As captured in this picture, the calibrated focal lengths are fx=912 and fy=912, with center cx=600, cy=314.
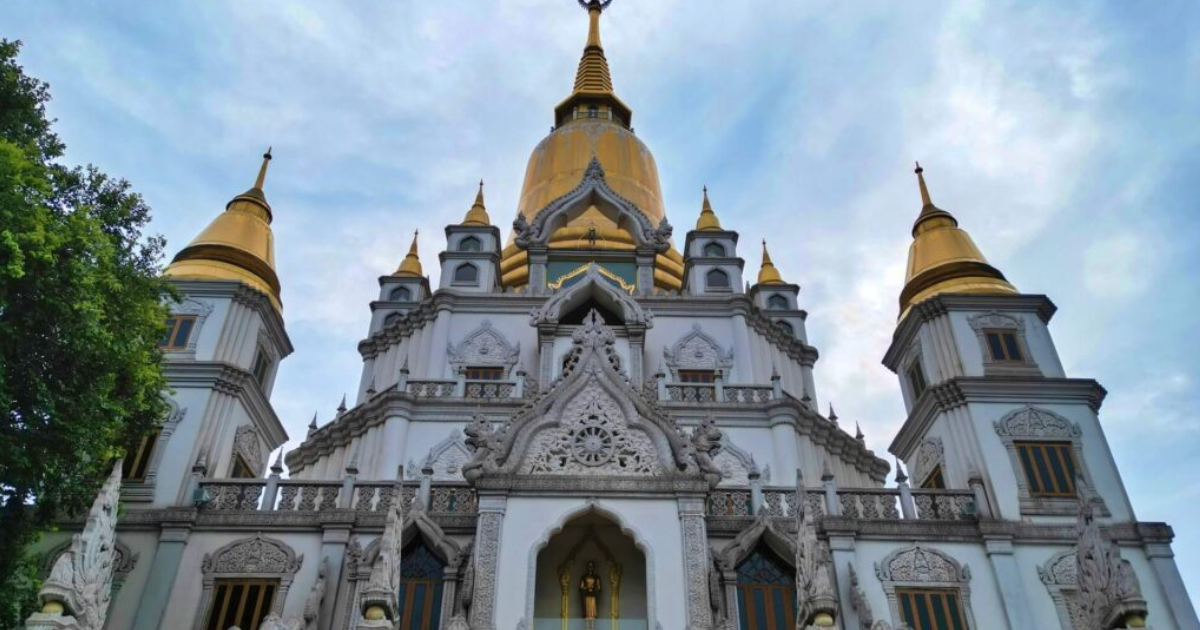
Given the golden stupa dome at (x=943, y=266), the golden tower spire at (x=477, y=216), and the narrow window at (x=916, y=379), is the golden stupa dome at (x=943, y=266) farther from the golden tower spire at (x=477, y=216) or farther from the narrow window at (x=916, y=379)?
the golden tower spire at (x=477, y=216)

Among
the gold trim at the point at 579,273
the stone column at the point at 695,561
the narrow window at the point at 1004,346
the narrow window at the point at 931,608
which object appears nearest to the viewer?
the stone column at the point at 695,561

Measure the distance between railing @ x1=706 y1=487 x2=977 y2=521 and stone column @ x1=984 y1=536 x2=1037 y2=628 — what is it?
0.91 meters

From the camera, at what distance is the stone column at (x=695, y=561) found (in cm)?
1623

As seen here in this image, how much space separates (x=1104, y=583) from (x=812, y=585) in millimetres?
5806

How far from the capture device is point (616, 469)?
18188mm

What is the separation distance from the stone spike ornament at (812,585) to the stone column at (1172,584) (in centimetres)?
1018

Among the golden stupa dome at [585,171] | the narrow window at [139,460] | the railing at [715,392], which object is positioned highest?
the golden stupa dome at [585,171]

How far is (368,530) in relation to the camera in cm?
2066

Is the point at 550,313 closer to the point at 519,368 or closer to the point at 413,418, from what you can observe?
the point at 519,368

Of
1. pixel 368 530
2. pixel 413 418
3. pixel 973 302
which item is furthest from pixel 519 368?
pixel 973 302

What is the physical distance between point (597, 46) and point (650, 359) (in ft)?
98.6

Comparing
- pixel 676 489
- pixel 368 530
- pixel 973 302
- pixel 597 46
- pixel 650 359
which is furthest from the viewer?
pixel 597 46

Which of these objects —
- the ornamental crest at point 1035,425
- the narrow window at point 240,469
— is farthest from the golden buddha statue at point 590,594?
the ornamental crest at point 1035,425

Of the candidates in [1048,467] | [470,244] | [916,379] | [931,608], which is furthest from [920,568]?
[470,244]
